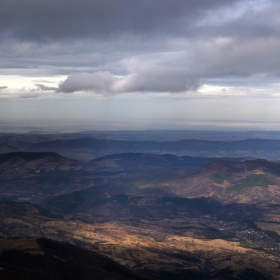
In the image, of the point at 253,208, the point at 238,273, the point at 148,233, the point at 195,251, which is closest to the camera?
the point at 238,273

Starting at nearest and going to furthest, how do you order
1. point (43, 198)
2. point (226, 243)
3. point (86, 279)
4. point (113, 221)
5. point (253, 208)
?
1. point (86, 279)
2. point (226, 243)
3. point (113, 221)
4. point (253, 208)
5. point (43, 198)

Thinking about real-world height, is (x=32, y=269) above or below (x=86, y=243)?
above

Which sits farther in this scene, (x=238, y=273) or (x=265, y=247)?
(x=265, y=247)

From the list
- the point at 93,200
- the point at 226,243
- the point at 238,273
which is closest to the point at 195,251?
the point at 226,243

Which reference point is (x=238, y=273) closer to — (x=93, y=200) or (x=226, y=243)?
(x=226, y=243)

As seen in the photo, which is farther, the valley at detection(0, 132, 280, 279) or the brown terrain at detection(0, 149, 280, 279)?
the brown terrain at detection(0, 149, 280, 279)

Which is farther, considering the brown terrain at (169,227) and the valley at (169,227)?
the brown terrain at (169,227)

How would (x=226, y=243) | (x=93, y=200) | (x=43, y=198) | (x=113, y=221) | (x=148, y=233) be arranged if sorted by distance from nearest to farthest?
(x=226, y=243)
(x=148, y=233)
(x=113, y=221)
(x=93, y=200)
(x=43, y=198)

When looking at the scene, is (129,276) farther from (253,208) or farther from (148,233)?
(253,208)

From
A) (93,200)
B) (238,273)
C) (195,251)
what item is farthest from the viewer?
(93,200)

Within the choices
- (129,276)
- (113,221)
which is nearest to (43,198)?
(113,221)
